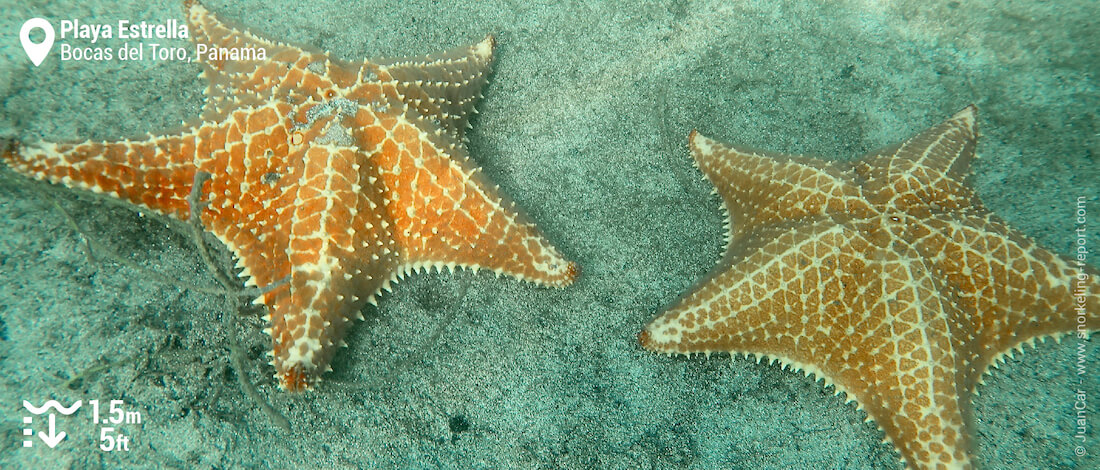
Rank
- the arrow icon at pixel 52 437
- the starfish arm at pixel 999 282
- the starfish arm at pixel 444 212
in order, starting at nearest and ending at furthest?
the arrow icon at pixel 52 437, the starfish arm at pixel 999 282, the starfish arm at pixel 444 212

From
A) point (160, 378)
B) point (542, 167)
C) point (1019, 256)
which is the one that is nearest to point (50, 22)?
point (160, 378)

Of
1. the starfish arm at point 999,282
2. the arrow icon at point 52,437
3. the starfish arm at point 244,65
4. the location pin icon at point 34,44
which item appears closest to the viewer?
the arrow icon at point 52,437

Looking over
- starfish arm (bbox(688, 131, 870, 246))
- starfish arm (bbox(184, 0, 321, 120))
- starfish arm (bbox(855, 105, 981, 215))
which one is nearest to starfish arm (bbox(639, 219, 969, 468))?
starfish arm (bbox(688, 131, 870, 246))

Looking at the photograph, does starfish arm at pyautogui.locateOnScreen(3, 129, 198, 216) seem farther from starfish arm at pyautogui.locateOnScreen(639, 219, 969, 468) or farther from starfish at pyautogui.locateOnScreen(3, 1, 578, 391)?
starfish arm at pyautogui.locateOnScreen(639, 219, 969, 468)

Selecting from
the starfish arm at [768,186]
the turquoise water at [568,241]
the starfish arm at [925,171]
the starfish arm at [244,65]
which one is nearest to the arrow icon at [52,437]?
the turquoise water at [568,241]

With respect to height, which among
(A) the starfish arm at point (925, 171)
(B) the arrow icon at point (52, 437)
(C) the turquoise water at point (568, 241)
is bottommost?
(B) the arrow icon at point (52, 437)

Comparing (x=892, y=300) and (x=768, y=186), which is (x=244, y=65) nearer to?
(x=768, y=186)

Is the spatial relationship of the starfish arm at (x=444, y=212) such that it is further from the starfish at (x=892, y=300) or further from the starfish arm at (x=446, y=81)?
the starfish at (x=892, y=300)
